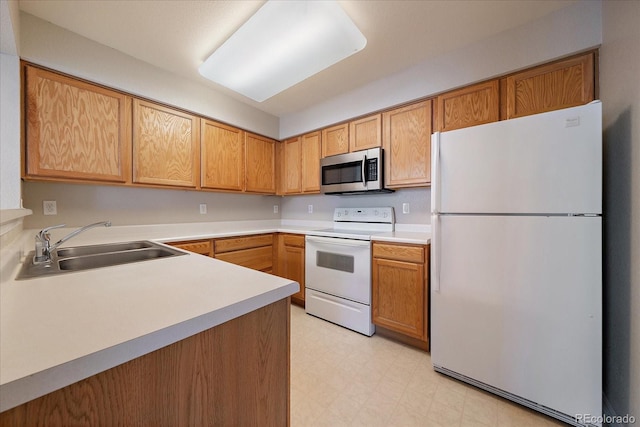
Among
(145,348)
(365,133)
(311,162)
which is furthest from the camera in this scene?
(311,162)

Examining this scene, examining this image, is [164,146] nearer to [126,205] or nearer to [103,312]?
[126,205]

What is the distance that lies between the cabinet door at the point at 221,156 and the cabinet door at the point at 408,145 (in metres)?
1.69

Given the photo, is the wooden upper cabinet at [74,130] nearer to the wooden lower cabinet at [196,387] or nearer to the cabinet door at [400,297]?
the wooden lower cabinet at [196,387]

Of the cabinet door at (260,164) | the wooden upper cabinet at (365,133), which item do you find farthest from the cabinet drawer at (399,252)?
the cabinet door at (260,164)

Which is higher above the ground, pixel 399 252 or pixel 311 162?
pixel 311 162

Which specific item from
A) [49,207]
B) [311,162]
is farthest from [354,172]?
[49,207]

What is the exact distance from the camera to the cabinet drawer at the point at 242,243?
249 centimetres

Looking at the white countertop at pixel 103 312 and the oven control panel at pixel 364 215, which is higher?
the oven control panel at pixel 364 215

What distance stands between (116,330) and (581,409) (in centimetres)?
204

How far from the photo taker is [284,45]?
1633mm

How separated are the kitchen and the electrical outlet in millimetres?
30

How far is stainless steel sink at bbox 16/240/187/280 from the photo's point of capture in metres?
1.11

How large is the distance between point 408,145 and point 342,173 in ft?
2.44

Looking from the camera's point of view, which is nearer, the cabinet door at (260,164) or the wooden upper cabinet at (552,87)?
the wooden upper cabinet at (552,87)
